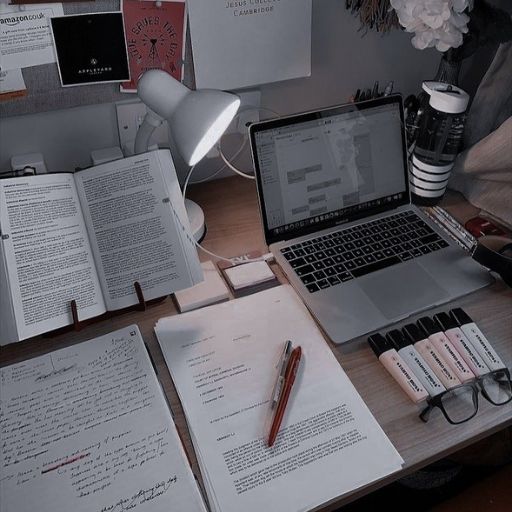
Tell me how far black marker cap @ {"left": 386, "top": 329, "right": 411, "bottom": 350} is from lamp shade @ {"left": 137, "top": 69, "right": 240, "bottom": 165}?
36 centimetres

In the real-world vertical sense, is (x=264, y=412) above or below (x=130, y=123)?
below

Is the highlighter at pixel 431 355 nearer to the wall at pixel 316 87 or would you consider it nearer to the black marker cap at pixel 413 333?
the black marker cap at pixel 413 333

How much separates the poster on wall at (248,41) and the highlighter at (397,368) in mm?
509

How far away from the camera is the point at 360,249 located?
0.89 metres

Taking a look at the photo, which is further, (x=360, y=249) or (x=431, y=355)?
(x=360, y=249)

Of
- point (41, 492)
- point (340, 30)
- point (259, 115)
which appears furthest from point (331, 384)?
point (340, 30)

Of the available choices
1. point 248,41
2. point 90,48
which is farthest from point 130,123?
point 248,41

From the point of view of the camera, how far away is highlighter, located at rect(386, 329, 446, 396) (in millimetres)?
690

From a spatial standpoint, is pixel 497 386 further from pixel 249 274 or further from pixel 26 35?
pixel 26 35

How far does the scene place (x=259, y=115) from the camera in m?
1.03

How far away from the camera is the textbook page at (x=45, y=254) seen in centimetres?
71

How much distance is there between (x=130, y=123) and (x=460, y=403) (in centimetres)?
68

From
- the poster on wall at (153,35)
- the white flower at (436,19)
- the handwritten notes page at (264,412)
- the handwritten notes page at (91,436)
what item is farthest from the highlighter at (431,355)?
the poster on wall at (153,35)

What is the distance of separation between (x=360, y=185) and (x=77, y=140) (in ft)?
1.60
